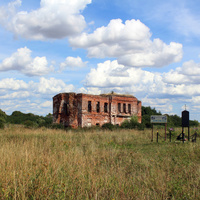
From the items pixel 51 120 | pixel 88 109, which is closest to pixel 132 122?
pixel 88 109

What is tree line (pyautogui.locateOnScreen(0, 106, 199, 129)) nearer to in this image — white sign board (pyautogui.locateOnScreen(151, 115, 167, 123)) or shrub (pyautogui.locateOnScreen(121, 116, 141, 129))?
shrub (pyautogui.locateOnScreen(121, 116, 141, 129))

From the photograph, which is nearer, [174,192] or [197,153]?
[174,192]

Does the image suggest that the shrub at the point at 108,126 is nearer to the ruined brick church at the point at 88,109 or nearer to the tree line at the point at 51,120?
the tree line at the point at 51,120

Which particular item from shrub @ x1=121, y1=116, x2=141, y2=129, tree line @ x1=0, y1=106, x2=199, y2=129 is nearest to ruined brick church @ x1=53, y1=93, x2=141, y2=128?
shrub @ x1=121, y1=116, x2=141, y2=129

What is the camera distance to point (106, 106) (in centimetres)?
3825

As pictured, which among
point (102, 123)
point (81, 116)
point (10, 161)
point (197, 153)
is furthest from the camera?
point (102, 123)

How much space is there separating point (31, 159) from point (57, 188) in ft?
6.13

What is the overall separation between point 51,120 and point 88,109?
14769 millimetres

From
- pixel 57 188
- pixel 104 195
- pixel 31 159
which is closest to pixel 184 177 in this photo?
A: pixel 104 195

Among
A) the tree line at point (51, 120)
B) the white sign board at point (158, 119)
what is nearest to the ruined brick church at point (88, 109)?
the tree line at point (51, 120)

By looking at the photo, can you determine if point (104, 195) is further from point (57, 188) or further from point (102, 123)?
point (102, 123)

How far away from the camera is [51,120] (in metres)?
48.3

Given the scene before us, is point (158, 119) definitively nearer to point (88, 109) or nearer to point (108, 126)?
point (108, 126)

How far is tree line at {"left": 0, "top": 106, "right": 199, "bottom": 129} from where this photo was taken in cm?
3342
